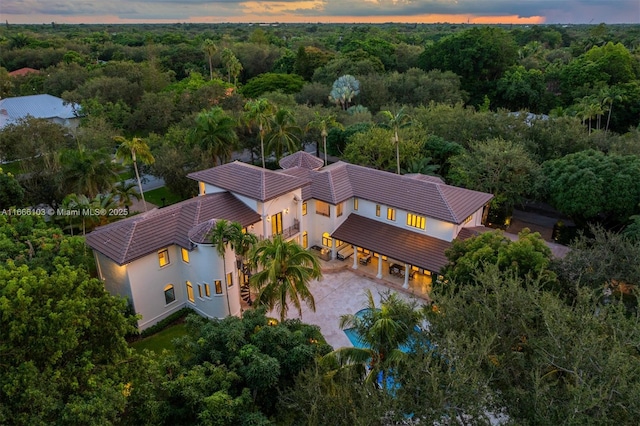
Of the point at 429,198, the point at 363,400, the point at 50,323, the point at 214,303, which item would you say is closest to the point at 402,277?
the point at 429,198

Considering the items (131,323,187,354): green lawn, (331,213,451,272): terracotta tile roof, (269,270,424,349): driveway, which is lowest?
(131,323,187,354): green lawn

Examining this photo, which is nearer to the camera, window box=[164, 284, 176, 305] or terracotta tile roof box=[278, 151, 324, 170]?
window box=[164, 284, 176, 305]

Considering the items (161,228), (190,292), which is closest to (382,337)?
(190,292)

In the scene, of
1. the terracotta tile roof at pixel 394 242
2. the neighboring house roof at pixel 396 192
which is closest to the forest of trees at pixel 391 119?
the neighboring house roof at pixel 396 192

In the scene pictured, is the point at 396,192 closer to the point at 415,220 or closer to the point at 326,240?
the point at 415,220

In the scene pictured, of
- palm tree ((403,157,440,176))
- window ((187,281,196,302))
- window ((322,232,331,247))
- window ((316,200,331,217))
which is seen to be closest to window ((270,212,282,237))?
window ((316,200,331,217))

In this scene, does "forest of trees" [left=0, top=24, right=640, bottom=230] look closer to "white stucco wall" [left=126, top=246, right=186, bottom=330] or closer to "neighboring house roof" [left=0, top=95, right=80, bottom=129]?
"neighboring house roof" [left=0, top=95, right=80, bottom=129]
